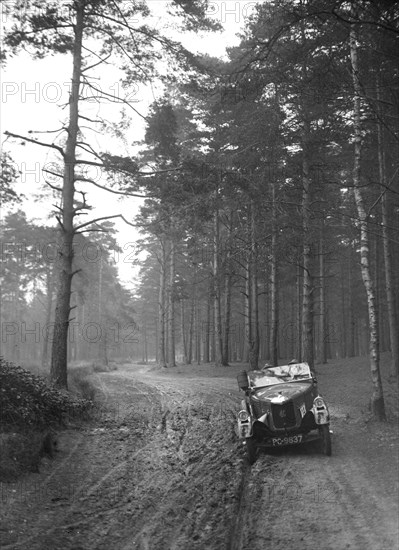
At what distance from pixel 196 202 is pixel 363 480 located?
8589 millimetres

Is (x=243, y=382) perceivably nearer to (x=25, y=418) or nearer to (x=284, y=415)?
(x=284, y=415)

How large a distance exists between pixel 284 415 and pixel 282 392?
1.84ft

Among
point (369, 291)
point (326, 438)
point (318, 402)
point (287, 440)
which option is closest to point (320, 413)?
point (318, 402)

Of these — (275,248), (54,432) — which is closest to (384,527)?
(54,432)

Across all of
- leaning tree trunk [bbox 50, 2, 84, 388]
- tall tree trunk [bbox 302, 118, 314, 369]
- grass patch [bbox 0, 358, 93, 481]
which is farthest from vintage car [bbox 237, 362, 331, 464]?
tall tree trunk [bbox 302, 118, 314, 369]

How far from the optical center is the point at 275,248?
17312 mm

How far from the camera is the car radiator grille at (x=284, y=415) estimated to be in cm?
874

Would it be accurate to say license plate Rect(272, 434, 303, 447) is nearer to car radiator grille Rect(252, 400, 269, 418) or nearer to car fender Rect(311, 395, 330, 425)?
car fender Rect(311, 395, 330, 425)

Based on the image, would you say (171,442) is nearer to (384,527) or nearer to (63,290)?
(384,527)

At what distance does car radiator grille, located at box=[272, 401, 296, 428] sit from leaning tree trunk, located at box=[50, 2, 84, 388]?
705cm

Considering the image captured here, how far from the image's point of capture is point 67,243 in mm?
13789

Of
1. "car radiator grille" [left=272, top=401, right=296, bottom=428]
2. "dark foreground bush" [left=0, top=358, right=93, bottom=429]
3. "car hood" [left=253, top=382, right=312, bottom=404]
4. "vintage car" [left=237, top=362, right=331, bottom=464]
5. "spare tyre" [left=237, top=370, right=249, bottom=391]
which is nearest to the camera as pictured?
"dark foreground bush" [left=0, top=358, right=93, bottom=429]

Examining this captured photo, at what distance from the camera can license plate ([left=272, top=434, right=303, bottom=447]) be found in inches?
338

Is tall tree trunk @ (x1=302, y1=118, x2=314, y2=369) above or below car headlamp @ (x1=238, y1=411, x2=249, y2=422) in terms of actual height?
above
